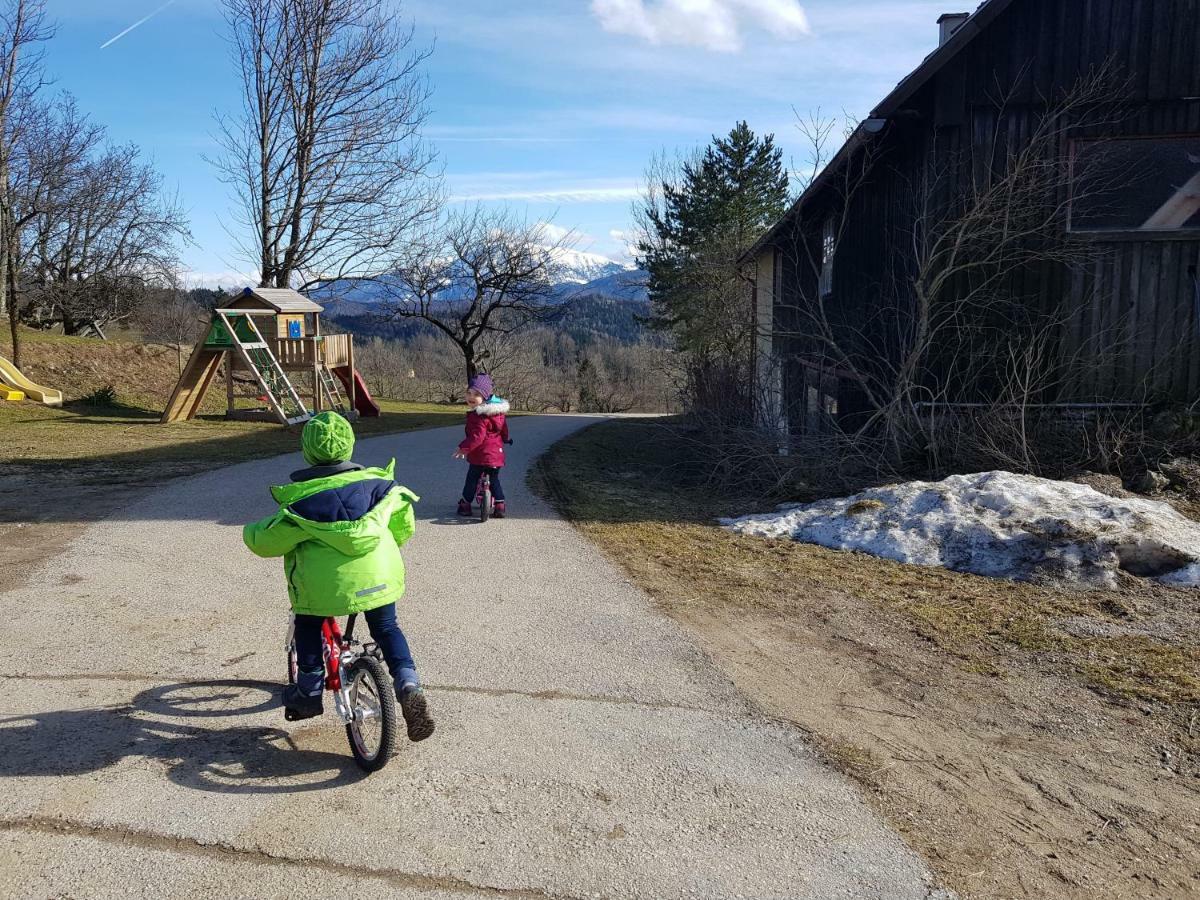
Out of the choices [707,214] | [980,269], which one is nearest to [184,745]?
[980,269]

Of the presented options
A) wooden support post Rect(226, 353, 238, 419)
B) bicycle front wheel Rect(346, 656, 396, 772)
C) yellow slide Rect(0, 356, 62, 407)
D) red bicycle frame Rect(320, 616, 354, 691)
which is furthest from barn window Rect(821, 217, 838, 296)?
yellow slide Rect(0, 356, 62, 407)

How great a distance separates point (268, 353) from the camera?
18.9 meters

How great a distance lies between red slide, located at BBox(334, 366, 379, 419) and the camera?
23.1m

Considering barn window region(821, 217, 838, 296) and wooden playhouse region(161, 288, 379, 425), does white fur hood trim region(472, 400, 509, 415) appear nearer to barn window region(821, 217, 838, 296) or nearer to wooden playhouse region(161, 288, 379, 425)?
barn window region(821, 217, 838, 296)

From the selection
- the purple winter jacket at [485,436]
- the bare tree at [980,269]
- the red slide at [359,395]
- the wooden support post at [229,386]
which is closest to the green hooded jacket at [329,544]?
the purple winter jacket at [485,436]

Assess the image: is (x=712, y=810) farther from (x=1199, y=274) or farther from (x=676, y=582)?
(x=1199, y=274)

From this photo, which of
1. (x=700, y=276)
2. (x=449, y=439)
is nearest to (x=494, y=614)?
(x=449, y=439)

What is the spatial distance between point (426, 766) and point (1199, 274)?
10.9 metres

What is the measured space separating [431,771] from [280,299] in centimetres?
1790

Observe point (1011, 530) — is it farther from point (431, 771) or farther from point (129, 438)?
point (129, 438)

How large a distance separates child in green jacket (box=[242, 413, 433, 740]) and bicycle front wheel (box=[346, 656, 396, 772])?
0.09 m

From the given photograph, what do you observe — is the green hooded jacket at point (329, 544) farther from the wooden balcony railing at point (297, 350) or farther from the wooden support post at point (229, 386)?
the wooden balcony railing at point (297, 350)

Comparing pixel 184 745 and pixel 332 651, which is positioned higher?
pixel 332 651

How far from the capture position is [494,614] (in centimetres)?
631
